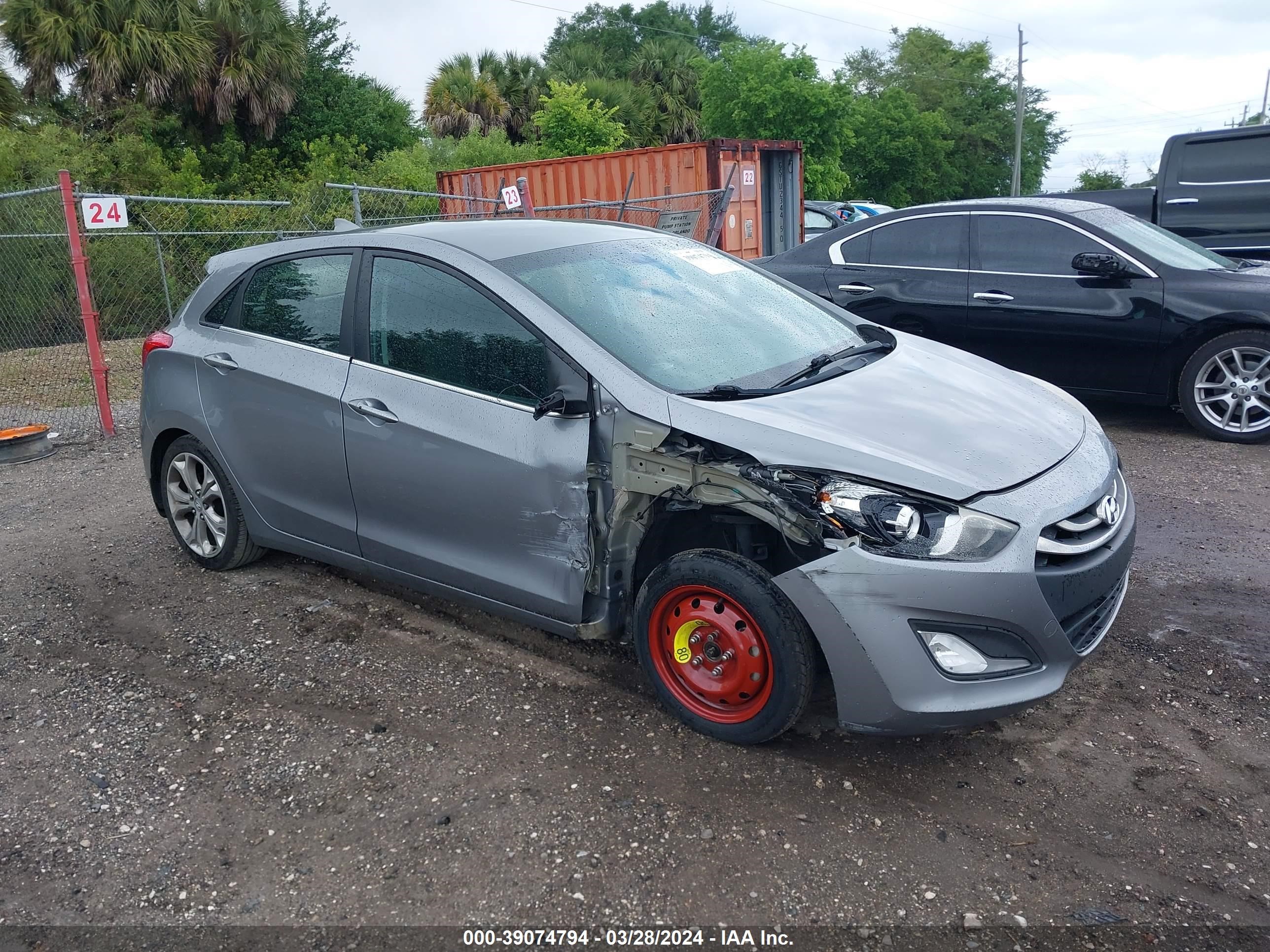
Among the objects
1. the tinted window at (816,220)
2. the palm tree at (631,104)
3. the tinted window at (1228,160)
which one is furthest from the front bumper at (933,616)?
the palm tree at (631,104)

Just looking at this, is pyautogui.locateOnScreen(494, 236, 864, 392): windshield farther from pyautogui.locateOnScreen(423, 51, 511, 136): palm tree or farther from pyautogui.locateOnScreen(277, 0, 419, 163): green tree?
pyautogui.locateOnScreen(423, 51, 511, 136): palm tree

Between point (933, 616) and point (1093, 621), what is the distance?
660 millimetres

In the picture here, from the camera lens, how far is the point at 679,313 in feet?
12.5

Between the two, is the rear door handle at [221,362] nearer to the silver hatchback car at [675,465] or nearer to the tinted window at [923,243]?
the silver hatchback car at [675,465]

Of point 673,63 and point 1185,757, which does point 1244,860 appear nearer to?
point 1185,757

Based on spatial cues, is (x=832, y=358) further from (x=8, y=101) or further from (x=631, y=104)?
(x=631, y=104)

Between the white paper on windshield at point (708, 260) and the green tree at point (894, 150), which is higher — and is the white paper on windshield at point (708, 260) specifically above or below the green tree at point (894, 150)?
below

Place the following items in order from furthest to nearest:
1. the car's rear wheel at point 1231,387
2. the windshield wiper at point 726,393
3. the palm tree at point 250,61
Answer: the palm tree at point 250,61 < the car's rear wheel at point 1231,387 < the windshield wiper at point 726,393

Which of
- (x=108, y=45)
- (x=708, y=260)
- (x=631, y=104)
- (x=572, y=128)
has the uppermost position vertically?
(x=108, y=45)

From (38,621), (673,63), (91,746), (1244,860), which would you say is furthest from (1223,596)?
(673,63)

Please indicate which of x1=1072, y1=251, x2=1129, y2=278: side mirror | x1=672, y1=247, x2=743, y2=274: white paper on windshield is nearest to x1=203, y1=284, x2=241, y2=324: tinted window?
x1=672, y1=247, x2=743, y2=274: white paper on windshield

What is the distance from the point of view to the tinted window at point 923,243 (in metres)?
7.44

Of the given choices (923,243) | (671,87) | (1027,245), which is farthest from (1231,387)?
(671,87)

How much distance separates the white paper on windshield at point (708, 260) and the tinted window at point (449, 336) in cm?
97
